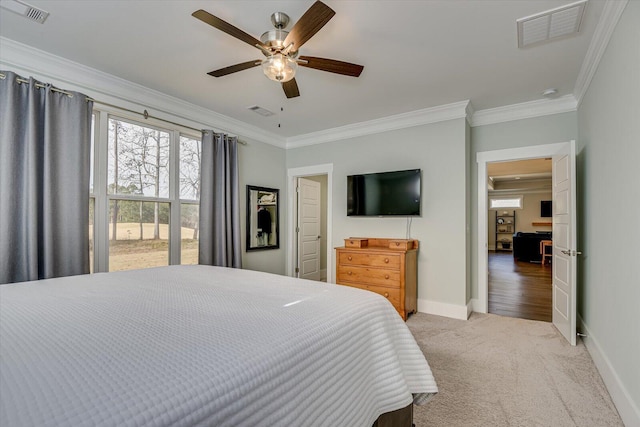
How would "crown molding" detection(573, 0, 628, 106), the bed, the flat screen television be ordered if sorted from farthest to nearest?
the flat screen television
"crown molding" detection(573, 0, 628, 106)
the bed

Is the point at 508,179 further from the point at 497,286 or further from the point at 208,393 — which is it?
the point at 208,393

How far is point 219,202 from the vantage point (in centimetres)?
389

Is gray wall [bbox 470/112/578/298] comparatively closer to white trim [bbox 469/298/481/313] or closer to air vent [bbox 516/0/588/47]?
white trim [bbox 469/298/481/313]

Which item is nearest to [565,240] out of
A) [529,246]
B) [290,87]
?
[290,87]

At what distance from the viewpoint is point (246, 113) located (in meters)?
3.97

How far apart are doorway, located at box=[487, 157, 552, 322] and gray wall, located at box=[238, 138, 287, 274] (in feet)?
10.5

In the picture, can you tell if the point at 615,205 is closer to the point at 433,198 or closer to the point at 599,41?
the point at 599,41

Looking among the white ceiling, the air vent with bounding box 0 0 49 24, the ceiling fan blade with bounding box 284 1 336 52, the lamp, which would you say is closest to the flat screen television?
the white ceiling

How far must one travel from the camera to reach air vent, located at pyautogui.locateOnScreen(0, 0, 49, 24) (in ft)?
6.42

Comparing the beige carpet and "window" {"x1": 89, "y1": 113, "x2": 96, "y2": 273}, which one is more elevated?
"window" {"x1": 89, "y1": 113, "x2": 96, "y2": 273}

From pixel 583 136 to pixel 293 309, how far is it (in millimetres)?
3519

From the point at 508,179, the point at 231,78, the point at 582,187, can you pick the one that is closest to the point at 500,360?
the point at 582,187

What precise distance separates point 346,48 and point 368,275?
98.8 inches

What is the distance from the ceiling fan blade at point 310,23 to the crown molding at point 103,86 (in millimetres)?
2135
